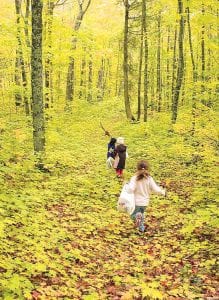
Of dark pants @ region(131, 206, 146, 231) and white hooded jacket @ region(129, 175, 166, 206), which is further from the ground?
white hooded jacket @ region(129, 175, 166, 206)

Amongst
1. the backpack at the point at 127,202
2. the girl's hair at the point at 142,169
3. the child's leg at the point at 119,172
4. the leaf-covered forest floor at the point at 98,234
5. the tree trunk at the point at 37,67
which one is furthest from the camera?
the child's leg at the point at 119,172

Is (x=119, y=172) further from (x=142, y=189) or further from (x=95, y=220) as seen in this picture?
(x=142, y=189)

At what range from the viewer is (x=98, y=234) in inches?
320

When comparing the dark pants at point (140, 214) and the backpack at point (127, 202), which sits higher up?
the backpack at point (127, 202)

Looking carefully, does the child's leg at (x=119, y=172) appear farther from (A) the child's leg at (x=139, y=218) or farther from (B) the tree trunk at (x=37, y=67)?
(A) the child's leg at (x=139, y=218)

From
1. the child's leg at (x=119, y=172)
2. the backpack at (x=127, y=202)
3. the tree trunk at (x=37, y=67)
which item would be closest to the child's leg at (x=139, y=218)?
the backpack at (x=127, y=202)

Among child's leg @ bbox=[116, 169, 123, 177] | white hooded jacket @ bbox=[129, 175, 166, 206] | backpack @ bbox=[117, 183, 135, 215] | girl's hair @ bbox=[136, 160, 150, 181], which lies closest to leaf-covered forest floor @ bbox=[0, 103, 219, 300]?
child's leg @ bbox=[116, 169, 123, 177]

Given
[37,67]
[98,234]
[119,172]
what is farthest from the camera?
[119,172]

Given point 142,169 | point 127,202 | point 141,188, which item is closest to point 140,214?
point 127,202

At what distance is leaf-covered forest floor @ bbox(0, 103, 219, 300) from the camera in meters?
5.69

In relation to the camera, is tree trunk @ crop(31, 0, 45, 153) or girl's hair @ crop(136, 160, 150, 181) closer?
girl's hair @ crop(136, 160, 150, 181)

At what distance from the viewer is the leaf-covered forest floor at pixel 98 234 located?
5.69m

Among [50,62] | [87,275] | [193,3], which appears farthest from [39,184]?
[50,62]

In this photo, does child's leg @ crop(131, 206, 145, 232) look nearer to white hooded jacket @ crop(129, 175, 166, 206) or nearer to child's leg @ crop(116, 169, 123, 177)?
white hooded jacket @ crop(129, 175, 166, 206)
